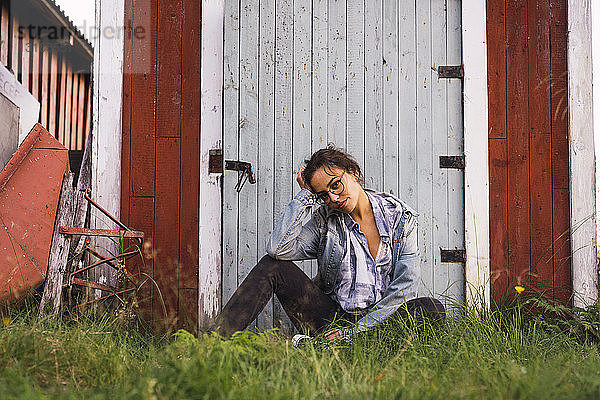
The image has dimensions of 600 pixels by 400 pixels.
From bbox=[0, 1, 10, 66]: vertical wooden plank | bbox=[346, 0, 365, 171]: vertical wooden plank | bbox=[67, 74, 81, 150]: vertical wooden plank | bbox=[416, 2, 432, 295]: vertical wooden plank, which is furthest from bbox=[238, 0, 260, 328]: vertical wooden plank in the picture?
bbox=[67, 74, 81, 150]: vertical wooden plank

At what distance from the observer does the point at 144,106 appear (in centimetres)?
360

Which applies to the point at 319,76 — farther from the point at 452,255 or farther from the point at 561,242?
the point at 561,242

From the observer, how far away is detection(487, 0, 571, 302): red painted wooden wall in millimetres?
3514

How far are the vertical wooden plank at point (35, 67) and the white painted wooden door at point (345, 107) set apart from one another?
5.21 metres

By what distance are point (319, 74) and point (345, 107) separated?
0.26m

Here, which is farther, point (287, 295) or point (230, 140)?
point (230, 140)

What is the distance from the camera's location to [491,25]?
141 inches

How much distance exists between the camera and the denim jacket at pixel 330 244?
275 cm

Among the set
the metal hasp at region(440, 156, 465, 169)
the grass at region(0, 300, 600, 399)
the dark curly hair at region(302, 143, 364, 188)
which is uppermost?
the metal hasp at region(440, 156, 465, 169)

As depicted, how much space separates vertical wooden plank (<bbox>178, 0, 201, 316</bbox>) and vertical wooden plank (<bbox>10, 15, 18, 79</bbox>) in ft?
14.8

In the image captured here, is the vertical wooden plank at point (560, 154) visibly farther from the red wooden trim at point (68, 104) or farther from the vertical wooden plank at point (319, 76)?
the red wooden trim at point (68, 104)

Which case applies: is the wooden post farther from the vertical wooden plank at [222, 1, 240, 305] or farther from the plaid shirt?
the plaid shirt

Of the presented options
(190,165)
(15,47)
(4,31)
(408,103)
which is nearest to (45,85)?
(15,47)

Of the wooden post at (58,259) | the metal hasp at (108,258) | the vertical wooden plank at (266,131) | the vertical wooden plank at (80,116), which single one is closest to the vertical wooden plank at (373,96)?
the vertical wooden plank at (266,131)
